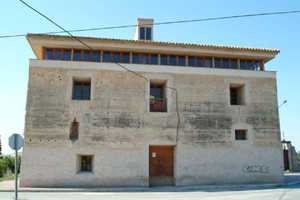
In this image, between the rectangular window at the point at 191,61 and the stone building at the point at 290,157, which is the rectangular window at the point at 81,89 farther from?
the stone building at the point at 290,157

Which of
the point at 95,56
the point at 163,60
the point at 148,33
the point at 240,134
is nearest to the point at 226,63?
the point at 163,60

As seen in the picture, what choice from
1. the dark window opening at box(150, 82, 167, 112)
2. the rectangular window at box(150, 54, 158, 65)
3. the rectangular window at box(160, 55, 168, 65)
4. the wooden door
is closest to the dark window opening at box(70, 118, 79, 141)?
the wooden door

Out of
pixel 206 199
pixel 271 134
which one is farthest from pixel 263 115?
pixel 206 199

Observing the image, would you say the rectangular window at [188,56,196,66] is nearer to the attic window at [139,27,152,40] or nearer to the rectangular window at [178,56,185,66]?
the rectangular window at [178,56,185,66]

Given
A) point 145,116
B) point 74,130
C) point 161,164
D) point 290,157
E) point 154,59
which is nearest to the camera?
point 74,130

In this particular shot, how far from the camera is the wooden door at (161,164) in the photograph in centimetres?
1831

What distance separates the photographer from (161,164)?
1848 centimetres

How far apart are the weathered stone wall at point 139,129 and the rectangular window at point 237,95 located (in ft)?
1.91

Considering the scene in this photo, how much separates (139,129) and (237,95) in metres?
7.31

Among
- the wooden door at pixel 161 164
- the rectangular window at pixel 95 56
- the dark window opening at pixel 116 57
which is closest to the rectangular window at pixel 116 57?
the dark window opening at pixel 116 57

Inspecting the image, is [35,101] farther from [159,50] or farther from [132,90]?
[159,50]

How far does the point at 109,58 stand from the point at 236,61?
26.6 feet

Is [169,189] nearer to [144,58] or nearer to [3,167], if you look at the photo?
[144,58]

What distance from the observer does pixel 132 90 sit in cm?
1817
